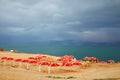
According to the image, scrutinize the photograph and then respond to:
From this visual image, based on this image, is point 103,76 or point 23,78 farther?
point 103,76

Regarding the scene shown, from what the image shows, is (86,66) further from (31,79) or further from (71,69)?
(31,79)

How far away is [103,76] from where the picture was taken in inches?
1699

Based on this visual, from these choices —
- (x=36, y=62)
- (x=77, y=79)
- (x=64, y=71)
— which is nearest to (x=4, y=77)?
(x=77, y=79)

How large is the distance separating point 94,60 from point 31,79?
3542cm

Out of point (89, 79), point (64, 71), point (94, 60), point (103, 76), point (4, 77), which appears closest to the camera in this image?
point (4, 77)

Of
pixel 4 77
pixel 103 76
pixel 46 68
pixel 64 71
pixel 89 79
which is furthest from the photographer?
pixel 46 68

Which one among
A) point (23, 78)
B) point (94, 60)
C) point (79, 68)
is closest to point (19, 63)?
point (79, 68)

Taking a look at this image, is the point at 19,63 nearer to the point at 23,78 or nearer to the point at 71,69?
the point at 71,69

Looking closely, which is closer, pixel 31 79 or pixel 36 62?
pixel 31 79

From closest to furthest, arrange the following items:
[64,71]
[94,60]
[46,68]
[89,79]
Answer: [89,79] < [64,71] < [46,68] < [94,60]

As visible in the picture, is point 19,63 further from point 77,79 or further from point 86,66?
point 77,79

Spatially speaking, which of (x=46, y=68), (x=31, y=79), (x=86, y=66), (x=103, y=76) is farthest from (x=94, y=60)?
(x=31, y=79)

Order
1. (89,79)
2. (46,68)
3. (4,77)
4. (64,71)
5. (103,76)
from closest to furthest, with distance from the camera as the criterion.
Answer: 1. (4,77)
2. (89,79)
3. (103,76)
4. (64,71)
5. (46,68)

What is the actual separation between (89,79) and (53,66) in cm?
1777
